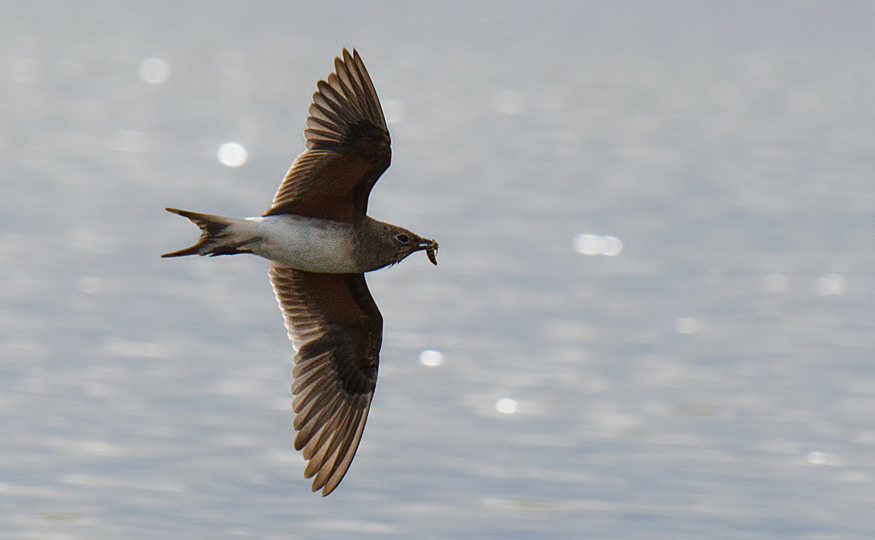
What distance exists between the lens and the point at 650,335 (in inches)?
749

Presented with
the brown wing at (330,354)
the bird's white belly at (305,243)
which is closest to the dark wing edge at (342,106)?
the bird's white belly at (305,243)

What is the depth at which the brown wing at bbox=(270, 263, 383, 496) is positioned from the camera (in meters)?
10.0

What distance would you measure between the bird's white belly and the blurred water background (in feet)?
10.5

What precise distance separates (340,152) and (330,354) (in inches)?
60.1

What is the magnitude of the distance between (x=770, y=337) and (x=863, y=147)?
20.4 meters

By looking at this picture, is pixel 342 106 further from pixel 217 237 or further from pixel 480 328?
pixel 480 328

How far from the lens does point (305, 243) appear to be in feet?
30.2

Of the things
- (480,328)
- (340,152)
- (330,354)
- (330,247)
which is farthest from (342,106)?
(480,328)

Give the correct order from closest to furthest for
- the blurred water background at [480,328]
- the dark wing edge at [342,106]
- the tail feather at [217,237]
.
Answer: the tail feather at [217,237] < the dark wing edge at [342,106] < the blurred water background at [480,328]

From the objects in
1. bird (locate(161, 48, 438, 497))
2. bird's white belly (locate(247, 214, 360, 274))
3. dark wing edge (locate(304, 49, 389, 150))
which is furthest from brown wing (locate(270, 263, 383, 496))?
dark wing edge (locate(304, 49, 389, 150))

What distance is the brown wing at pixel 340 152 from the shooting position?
926 centimetres

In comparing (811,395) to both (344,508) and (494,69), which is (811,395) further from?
(494,69)

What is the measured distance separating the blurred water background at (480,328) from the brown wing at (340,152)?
11.0 feet

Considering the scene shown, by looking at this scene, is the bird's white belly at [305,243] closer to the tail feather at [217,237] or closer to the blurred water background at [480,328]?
the tail feather at [217,237]
